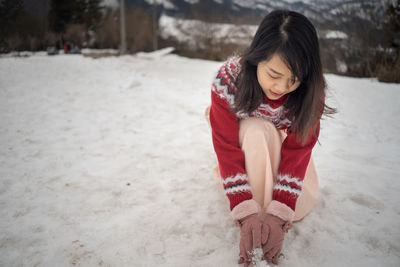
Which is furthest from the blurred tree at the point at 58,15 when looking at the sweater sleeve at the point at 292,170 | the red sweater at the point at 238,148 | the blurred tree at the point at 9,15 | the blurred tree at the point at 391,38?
the blurred tree at the point at 391,38

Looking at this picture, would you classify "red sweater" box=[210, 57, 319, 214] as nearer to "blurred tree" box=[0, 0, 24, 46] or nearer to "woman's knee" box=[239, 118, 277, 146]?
"woman's knee" box=[239, 118, 277, 146]

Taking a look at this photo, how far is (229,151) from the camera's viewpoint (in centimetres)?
107

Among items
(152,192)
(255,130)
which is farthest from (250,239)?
(152,192)

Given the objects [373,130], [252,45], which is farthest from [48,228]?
[373,130]

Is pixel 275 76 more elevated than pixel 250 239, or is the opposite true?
pixel 275 76

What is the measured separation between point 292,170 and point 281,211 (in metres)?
0.20

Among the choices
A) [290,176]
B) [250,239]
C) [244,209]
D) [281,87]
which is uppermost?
[281,87]

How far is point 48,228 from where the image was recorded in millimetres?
1165

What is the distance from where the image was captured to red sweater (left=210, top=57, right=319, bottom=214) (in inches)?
40.3

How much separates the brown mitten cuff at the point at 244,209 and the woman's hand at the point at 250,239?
0.08ft

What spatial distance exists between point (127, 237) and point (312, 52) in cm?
120

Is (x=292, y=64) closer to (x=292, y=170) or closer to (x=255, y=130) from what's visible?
(x=255, y=130)

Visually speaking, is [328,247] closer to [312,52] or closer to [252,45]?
[312,52]

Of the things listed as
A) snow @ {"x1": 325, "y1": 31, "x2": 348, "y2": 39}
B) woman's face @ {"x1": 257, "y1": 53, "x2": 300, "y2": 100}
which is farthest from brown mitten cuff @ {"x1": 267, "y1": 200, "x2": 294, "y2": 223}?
snow @ {"x1": 325, "y1": 31, "x2": 348, "y2": 39}
